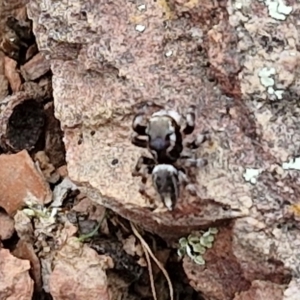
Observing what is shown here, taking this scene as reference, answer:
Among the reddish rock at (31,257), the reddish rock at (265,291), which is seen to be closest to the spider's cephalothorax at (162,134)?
the reddish rock at (265,291)

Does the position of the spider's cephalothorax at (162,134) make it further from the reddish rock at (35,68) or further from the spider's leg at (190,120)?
the reddish rock at (35,68)

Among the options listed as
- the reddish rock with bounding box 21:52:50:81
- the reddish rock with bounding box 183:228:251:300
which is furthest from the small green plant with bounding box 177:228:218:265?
the reddish rock with bounding box 21:52:50:81

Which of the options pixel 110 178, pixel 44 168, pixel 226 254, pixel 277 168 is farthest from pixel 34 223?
pixel 277 168

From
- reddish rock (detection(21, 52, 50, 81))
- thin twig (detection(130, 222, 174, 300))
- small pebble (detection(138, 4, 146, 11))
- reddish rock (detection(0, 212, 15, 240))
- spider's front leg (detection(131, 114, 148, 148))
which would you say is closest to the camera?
spider's front leg (detection(131, 114, 148, 148))

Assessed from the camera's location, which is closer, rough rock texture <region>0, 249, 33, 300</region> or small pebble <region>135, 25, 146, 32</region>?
small pebble <region>135, 25, 146, 32</region>

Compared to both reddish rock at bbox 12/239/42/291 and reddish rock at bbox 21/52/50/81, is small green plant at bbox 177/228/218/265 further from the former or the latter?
reddish rock at bbox 21/52/50/81

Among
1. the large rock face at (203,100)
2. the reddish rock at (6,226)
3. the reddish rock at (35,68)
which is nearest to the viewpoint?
the large rock face at (203,100)

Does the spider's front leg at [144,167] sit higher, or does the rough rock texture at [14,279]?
the spider's front leg at [144,167]
